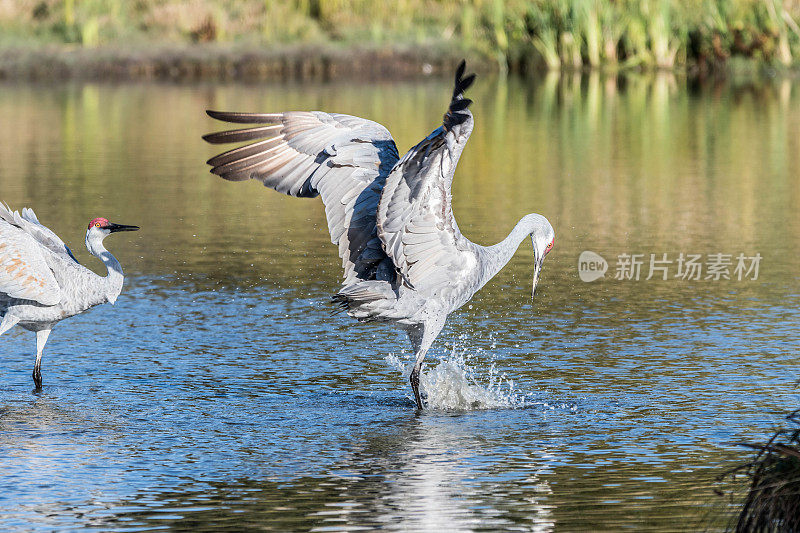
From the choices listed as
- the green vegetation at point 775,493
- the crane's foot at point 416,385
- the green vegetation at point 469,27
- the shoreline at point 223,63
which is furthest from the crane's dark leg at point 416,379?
the green vegetation at point 469,27

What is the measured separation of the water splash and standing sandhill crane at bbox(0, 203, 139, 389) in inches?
84.5

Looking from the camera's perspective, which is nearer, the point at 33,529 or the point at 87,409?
the point at 33,529

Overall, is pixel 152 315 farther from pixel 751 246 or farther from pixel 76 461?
pixel 751 246

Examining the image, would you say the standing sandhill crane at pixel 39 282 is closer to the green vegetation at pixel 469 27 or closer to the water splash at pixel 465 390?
the water splash at pixel 465 390

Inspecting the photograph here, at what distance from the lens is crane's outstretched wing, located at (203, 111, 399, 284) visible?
841 centimetres

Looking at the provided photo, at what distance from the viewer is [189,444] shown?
7.38m

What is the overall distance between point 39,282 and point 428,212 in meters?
2.52

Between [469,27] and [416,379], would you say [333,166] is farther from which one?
[469,27]

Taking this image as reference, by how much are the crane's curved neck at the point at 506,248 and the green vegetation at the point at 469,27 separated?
26977 mm

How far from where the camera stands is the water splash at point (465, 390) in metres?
8.36

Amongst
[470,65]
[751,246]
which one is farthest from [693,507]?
[470,65]

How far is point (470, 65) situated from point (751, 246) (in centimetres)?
2539

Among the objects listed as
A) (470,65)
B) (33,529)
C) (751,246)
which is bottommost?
(33,529)

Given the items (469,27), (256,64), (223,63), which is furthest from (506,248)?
(469,27)
